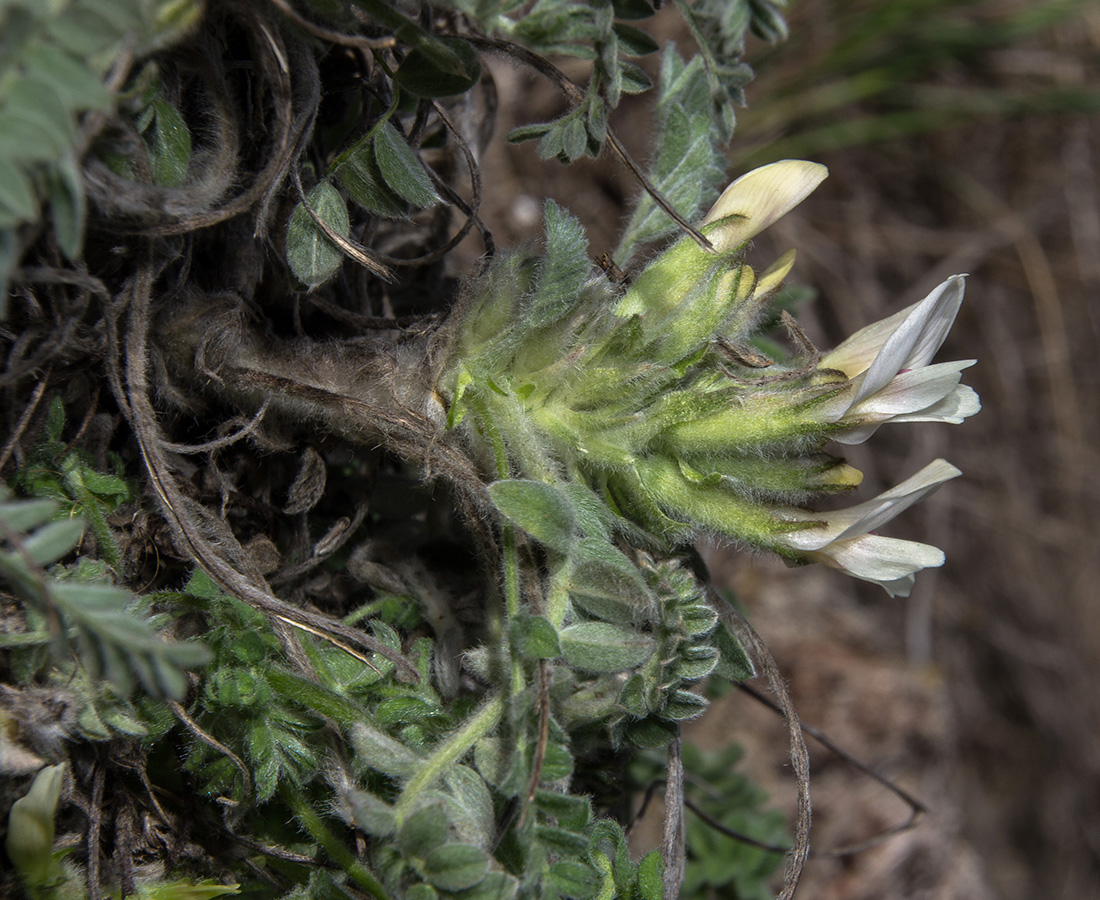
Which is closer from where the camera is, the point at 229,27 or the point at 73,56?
the point at 73,56

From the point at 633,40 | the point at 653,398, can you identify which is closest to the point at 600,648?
the point at 653,398

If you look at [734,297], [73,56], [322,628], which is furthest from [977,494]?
[73,56]

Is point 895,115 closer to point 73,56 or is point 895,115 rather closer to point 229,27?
point 229,27

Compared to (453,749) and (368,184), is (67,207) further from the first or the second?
(453,749)

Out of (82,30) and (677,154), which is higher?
(82,30)

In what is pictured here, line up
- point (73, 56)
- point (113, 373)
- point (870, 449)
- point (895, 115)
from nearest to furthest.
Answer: point (73, 56) < point (113, 373) < point (895, 115) < point (870, 449)

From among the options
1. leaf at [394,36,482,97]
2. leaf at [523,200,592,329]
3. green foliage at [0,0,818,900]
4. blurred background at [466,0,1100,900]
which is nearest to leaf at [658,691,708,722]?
green foliage at [0,0,818,900]

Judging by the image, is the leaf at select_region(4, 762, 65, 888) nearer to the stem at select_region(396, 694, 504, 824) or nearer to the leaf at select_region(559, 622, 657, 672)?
the stem at select_region(396, 694, 504, 824)

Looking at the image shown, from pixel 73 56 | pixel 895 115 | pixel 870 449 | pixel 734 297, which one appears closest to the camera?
pixel 73 56
